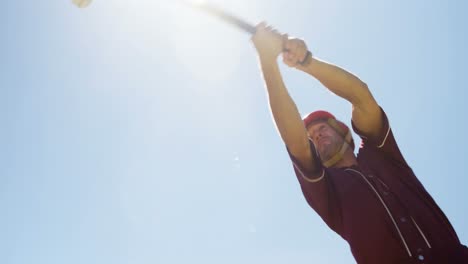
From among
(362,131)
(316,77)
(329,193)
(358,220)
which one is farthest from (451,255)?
(316,77)

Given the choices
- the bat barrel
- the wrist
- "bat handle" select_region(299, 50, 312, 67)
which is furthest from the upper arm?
the bat barrel

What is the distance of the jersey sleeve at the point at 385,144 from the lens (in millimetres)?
4664

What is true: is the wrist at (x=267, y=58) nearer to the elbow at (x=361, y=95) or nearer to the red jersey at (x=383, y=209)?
the red jersey at (x=383, y=209)

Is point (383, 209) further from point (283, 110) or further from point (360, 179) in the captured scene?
point (283, 110)

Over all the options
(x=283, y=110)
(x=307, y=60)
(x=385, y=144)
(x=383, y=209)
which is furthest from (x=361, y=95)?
(x=383, y=209)

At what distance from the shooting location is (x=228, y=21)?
4.41m

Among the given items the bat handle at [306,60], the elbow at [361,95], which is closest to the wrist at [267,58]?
the bat handle at [306,60]

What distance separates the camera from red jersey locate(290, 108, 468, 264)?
382 centimetres

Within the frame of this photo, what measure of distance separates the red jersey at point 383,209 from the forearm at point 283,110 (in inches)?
6.3

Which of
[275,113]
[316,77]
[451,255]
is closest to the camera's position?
[451,255]

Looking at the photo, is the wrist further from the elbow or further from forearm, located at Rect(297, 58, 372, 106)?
the elbow

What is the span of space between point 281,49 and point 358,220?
1.72 m

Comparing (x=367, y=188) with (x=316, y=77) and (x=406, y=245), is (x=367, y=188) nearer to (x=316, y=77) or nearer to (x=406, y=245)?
(x=406, y=245)

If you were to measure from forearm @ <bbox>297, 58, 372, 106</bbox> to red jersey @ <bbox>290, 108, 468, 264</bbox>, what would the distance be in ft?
1.19
